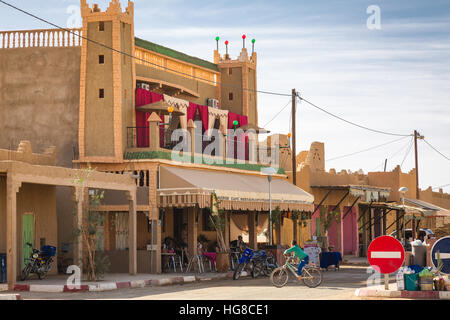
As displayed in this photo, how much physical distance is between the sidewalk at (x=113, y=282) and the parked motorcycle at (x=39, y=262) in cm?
31

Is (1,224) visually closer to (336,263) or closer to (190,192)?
(190,192)

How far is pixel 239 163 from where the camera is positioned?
36.2m

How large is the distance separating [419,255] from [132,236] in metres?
11.4

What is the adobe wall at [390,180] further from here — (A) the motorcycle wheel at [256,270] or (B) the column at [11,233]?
(B) the column at [11,233]

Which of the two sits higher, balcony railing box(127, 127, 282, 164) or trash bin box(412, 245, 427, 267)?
balcony railing box(127, 127, 282, 164)

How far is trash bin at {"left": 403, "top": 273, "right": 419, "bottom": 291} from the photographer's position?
18.0 m

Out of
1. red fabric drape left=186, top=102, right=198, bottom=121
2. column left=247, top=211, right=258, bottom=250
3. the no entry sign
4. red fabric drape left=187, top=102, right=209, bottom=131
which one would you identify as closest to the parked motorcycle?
red fabric drape left=186, top=102, right=198, bottom=121

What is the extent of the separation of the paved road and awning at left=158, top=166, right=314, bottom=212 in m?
4.62

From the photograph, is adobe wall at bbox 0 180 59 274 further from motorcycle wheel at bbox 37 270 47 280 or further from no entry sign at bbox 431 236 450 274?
no entry sign at bbox 431 236 450 274

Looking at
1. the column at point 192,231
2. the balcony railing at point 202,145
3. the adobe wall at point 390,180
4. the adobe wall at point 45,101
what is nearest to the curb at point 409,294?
the column at point 192,231

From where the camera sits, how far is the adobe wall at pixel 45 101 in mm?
30422

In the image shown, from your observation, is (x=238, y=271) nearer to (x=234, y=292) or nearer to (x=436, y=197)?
(x=234, y=292)

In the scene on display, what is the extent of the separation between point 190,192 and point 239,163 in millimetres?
7487
